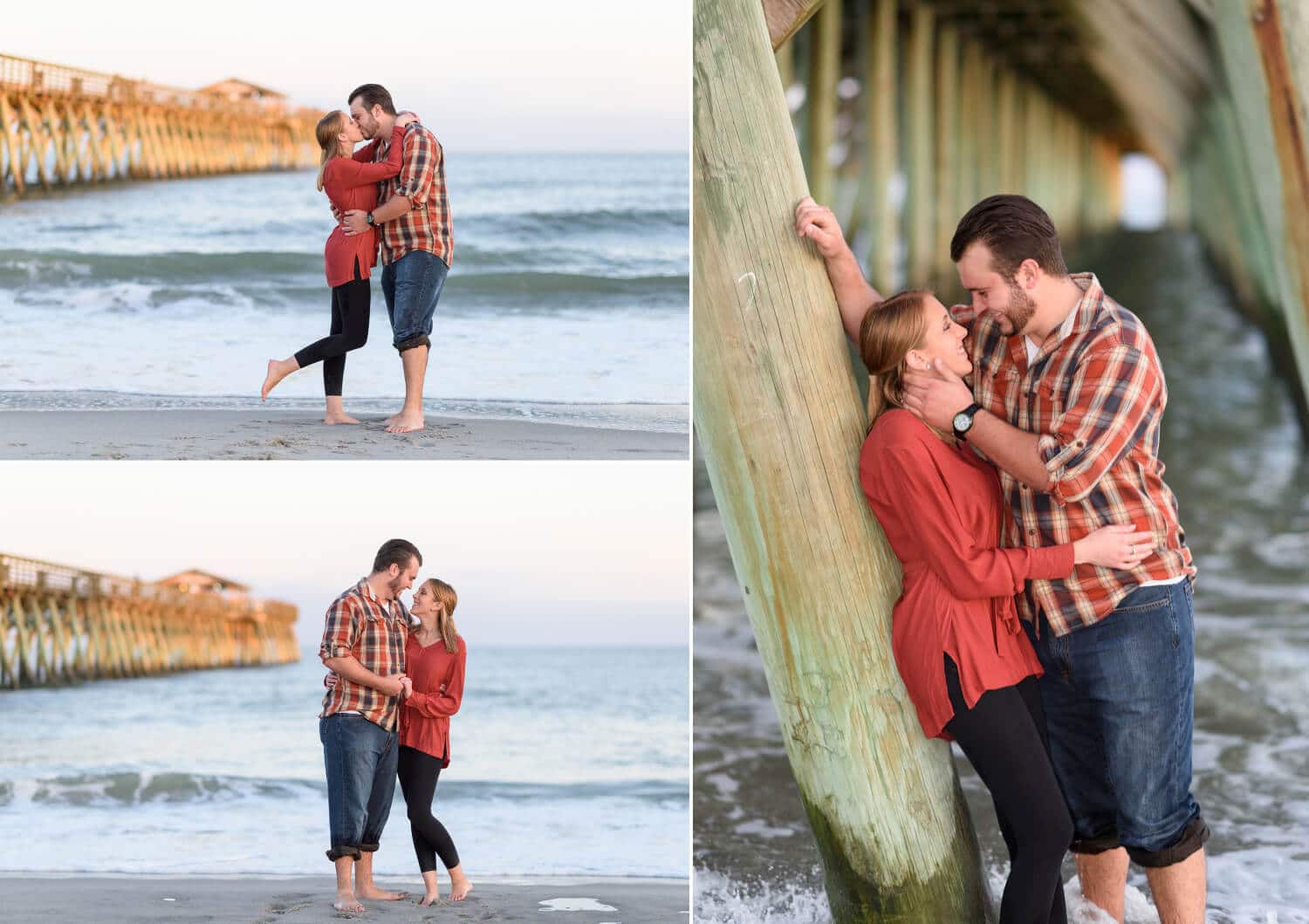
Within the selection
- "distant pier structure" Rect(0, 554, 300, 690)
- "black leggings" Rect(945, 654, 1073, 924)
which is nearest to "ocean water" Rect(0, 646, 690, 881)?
"distant pier structure" Rect(0, 554, 300, 690)

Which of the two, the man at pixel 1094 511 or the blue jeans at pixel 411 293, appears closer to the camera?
the man at pixel 1094 511

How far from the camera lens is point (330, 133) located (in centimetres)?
357

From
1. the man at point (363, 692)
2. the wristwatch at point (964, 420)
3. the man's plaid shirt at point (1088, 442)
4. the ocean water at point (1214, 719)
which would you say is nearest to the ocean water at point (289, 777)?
the ocean water at point (1214, 719)

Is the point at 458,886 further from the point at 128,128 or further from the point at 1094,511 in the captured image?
the point at 128,128

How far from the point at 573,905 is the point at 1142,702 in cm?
212

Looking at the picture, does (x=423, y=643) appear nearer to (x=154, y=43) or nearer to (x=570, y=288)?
(x=154, y=43)

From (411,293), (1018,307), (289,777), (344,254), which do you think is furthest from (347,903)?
(289,777)

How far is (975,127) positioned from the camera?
19.3m

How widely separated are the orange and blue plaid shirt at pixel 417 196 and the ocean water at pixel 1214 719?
2111 millimetres

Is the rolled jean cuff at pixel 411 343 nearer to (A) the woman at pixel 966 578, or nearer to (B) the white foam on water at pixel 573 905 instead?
(A) the woman at pixel 966 578

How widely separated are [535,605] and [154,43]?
14.8 feet

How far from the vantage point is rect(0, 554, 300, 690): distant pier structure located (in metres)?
8.71

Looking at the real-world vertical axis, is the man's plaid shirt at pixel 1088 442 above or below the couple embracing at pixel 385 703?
above

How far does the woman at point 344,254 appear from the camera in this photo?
140 inches
